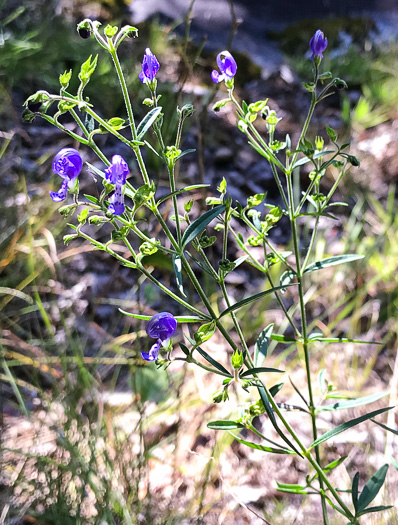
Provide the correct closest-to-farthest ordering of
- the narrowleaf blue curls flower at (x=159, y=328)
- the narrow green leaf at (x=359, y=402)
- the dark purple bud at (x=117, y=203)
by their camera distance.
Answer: the dark purple bud at (x=117, y=203), the narrowleaf blue curls flower at (x=159, y=328), the narrow green leaf at (x=359, y=402)

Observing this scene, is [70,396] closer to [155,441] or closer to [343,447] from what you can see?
[155,441]

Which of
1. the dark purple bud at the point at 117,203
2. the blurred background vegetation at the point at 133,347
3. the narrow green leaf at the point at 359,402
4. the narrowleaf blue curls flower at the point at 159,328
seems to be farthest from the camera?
the blurred background vegetation at the point at 133,347

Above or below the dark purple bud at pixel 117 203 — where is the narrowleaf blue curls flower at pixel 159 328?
below

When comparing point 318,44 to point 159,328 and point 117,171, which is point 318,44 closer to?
point 117,171

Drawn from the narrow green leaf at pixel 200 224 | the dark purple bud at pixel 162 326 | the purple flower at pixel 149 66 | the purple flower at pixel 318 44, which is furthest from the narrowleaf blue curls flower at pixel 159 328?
the purple flower at pixel 318 44

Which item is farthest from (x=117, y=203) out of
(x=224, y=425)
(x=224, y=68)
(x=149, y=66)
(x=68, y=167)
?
(x=224, y=425)

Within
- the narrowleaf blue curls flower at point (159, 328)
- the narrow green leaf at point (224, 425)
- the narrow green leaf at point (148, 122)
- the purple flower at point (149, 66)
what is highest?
the purple flower at point (149, 66)

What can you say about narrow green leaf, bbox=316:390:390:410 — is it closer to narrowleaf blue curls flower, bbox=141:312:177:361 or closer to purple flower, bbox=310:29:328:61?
narrowleaf blue curls flower, bbox=141:312:177:361

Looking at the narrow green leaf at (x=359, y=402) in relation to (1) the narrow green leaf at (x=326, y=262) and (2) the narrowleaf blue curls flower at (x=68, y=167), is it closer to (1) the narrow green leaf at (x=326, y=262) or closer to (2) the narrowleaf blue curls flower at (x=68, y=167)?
(1) the narrow green leaf at (x=326, y=262)
